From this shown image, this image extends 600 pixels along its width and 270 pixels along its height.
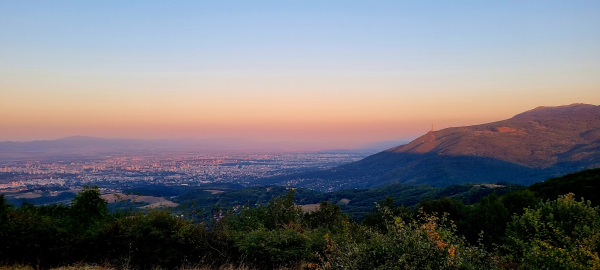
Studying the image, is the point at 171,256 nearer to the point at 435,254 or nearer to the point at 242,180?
the point at 435,254

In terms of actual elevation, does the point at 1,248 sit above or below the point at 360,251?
below

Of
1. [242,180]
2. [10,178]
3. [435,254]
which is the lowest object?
[242,180]

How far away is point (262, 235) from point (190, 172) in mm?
120542

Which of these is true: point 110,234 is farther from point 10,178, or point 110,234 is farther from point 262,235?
point 10,178

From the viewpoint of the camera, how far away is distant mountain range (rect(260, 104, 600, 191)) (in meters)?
134

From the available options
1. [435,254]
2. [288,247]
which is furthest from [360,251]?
[288,247]

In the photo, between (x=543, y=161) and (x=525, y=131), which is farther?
(x=525, y=131)

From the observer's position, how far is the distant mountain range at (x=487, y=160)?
439 feet

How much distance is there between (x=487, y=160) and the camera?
499 feet

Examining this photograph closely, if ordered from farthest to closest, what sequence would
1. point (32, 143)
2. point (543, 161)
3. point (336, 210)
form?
point (32, 143), point (543, 161), point (336, 210)

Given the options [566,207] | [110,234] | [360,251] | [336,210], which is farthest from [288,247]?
[566,207]

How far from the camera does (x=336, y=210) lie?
14891 millimetres

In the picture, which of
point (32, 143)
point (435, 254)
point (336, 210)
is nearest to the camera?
point (435, 254)

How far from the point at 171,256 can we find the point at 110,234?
1.68 m
